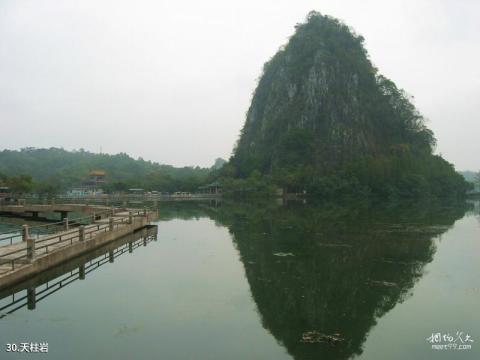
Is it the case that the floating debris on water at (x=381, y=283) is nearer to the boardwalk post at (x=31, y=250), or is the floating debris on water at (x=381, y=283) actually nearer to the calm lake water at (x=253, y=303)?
the calm lake water at (x=253, y=303)

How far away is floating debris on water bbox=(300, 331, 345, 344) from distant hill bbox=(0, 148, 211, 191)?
8161cm

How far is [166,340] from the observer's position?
1045cm

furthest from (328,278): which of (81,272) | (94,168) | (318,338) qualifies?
(94,168)

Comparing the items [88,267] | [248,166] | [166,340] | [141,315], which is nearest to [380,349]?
[166,340]

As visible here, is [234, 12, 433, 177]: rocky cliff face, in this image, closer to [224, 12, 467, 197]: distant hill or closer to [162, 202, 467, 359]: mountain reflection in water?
[224, 12, 467, 197]: distant hill

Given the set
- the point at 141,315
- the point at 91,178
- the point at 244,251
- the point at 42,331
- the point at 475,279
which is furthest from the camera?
the point at 91,178

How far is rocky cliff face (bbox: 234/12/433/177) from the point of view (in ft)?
355

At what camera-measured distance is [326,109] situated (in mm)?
118500

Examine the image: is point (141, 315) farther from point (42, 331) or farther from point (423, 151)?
point (423, 151)

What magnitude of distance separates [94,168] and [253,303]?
388ft

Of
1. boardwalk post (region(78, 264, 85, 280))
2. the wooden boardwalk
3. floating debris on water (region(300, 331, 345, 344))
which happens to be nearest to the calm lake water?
floating debris on water (region(300, 331, 345, 344))

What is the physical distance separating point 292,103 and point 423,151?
119ft

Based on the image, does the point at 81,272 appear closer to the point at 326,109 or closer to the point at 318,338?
the point at 318,338

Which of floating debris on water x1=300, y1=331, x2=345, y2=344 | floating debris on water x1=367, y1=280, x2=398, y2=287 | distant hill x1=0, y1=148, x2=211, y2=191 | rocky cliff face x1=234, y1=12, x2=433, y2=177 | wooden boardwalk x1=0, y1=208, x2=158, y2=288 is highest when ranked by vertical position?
Answer: rocky cliff face x1=234, y1=12, x2=433, y2=177
